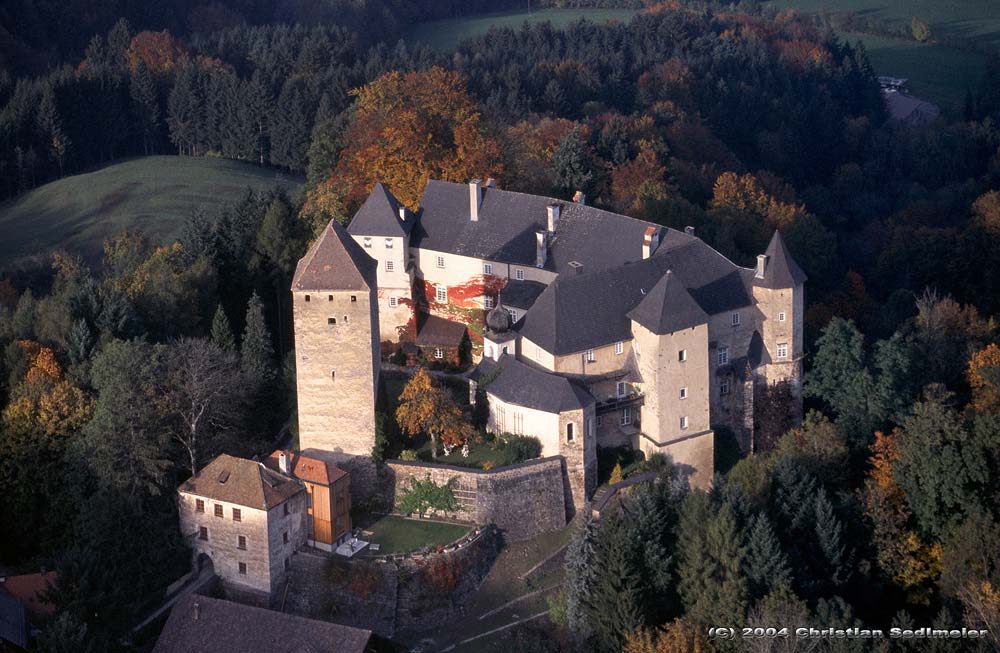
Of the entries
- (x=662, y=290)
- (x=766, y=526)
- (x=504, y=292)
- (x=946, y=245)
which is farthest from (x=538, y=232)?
(x=946, y=245)

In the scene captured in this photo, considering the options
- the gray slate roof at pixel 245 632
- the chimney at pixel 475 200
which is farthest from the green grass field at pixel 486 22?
the gray slate roof at pixel 245 632

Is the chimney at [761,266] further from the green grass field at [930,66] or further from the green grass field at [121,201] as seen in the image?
the green grass field at [930,66]

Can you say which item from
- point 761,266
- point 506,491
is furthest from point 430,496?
point 761,266

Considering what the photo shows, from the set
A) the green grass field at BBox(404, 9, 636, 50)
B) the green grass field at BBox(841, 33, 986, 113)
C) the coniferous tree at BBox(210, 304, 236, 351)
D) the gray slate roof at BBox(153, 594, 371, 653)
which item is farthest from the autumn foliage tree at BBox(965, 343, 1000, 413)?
the green grass field at BBox(404, 9, 636, 50)

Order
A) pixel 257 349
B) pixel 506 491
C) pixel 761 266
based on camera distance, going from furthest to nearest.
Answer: pixel 257 349
pixel 761 266
pixel 506 491

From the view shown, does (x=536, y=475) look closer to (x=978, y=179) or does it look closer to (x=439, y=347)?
(x=439, y=347)

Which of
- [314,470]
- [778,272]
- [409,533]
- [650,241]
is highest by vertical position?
[650,241]

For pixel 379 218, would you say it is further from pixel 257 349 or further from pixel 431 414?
pixel 431 414

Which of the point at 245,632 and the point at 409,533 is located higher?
the point at 409,533
